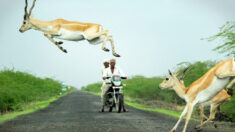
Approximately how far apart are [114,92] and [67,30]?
1137 centimetres

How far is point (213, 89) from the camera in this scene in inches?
207

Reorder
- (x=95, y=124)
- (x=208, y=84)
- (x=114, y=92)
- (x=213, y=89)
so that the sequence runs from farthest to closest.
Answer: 1. (x=114, y=92)
2. (x=95, y=124)
3. (x=208, y=84)
4. (x=213, y=89)

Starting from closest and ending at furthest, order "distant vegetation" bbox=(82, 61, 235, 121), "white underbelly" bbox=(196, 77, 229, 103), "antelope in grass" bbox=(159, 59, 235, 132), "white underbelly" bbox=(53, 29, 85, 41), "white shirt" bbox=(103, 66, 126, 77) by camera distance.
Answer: "white underbelly" bbox=(53, 29, 85, 41), "antelope in grass" bbox=(159, 59, 235, 132), "white underbelly" bbox=(196, 77, 229, 103), "white shirt" bbox=(103, 66, 126, 77), "distant vegetation" bbox=(82, 61, 235, 121)

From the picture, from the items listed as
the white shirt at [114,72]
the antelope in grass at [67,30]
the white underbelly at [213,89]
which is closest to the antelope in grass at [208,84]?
the white underbelly at [213,89]

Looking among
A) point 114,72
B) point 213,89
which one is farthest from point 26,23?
point 114,72

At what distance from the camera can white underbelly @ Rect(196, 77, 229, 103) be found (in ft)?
16.4

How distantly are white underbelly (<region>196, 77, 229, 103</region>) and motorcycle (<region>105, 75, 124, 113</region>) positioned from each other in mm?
6636

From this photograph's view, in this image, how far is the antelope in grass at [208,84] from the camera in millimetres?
→ 4812

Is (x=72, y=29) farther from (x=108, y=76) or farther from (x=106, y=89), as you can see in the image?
(x=106, y=89)

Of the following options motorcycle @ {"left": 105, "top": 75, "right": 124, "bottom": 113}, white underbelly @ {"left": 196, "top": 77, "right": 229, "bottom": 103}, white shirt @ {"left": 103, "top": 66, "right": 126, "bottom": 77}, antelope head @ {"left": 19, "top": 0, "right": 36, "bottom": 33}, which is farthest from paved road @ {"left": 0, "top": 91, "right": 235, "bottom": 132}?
antelope head @ {"left": 19, "top": 0, "right": 36, "bottom": 33}

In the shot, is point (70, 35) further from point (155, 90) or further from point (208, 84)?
point (155, 90)

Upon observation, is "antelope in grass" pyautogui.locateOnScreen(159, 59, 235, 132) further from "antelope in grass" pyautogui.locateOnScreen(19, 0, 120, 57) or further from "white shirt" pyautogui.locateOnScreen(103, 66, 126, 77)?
"white shirt" pyautogui.locateOnScreen(103, 66, 126, 77)

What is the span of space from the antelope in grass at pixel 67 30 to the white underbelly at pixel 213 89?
125 inches

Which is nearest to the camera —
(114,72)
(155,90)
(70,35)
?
(70,35)
